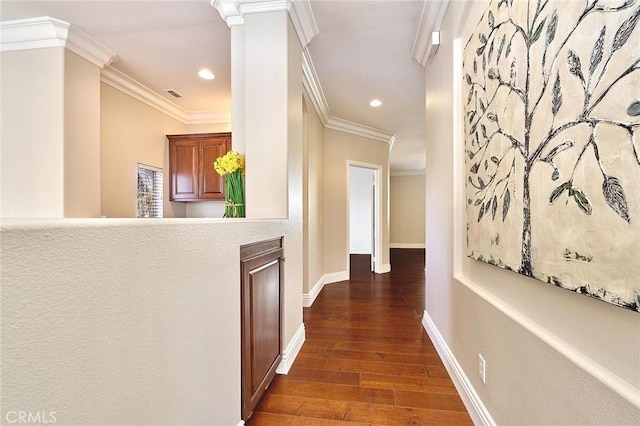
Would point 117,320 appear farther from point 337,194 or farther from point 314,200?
point 337,194

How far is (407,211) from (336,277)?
536 centimetres

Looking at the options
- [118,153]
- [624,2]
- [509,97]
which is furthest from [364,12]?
[118,153]

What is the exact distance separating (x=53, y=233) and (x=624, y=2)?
4.60 ft

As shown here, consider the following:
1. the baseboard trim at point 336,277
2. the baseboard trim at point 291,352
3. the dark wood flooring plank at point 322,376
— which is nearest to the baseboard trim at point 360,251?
the baseboard trim at point 336,277

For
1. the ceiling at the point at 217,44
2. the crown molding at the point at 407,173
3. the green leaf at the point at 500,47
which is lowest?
the green leaf at the point at 500,47

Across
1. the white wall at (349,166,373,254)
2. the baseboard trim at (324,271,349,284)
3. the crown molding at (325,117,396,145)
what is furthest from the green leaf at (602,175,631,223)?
the white wall at (349,166,373,254)

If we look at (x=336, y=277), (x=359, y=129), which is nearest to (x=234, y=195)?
(x=336, y=277)

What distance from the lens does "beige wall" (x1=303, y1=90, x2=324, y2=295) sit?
341 cm

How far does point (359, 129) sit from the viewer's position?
4.84 metres

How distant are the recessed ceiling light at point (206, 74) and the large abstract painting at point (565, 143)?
2.84m

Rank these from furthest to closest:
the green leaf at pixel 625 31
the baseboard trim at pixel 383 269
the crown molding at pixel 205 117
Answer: the baseboard trim at pixel 383 269 < the crown molding at pixel 205 117 < the green leaf at pixel 625 31

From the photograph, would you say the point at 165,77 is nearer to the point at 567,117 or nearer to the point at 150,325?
the point at 150,325

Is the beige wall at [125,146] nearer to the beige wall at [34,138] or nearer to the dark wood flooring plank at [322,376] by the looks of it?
the beige wall at [34,138]

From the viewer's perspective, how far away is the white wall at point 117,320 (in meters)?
0.50
